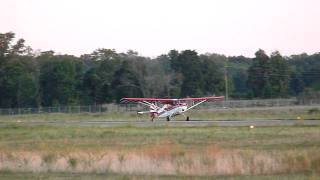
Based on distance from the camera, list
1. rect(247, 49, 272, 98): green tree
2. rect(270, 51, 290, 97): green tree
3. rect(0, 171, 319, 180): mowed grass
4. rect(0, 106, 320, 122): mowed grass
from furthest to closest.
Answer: rect(270, 51, 290, 97): green tree < rect(247, 49, 272, 98): green tree < rect(0, 106, 320, 122): mowed grass < rect(0, 171, 319, 180): mowed grass

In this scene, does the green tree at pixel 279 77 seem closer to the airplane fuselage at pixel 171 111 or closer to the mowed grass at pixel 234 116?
the mowed grass at pixel 234 116

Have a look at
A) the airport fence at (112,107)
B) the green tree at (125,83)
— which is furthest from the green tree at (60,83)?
the green tree at (125,83)

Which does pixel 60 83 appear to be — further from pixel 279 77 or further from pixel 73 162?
pixel 73 162

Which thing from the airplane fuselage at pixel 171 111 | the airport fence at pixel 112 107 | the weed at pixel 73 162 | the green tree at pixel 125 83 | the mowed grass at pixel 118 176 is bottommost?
the mowed grass at pixel 118 176

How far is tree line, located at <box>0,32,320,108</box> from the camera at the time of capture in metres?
126

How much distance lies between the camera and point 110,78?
424 ft

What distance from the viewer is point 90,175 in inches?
904

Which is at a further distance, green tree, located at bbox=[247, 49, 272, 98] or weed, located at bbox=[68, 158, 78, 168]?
green tree, located at bbox=[247, 49, 272, 98]

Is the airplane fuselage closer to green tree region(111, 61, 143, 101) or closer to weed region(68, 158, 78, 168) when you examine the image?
green tree region(111, 61, 143, 101)

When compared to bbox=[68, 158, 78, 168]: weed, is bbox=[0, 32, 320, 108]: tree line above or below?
above

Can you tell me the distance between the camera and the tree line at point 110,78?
126 meters

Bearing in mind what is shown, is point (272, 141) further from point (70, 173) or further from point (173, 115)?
point (173, 115)

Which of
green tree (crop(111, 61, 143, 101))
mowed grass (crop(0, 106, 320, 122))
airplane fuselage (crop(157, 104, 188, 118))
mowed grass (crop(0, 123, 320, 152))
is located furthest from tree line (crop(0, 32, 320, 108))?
mowed grass (crop(0, 123, 320, 152))

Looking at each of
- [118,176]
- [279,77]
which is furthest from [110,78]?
[118,176]
